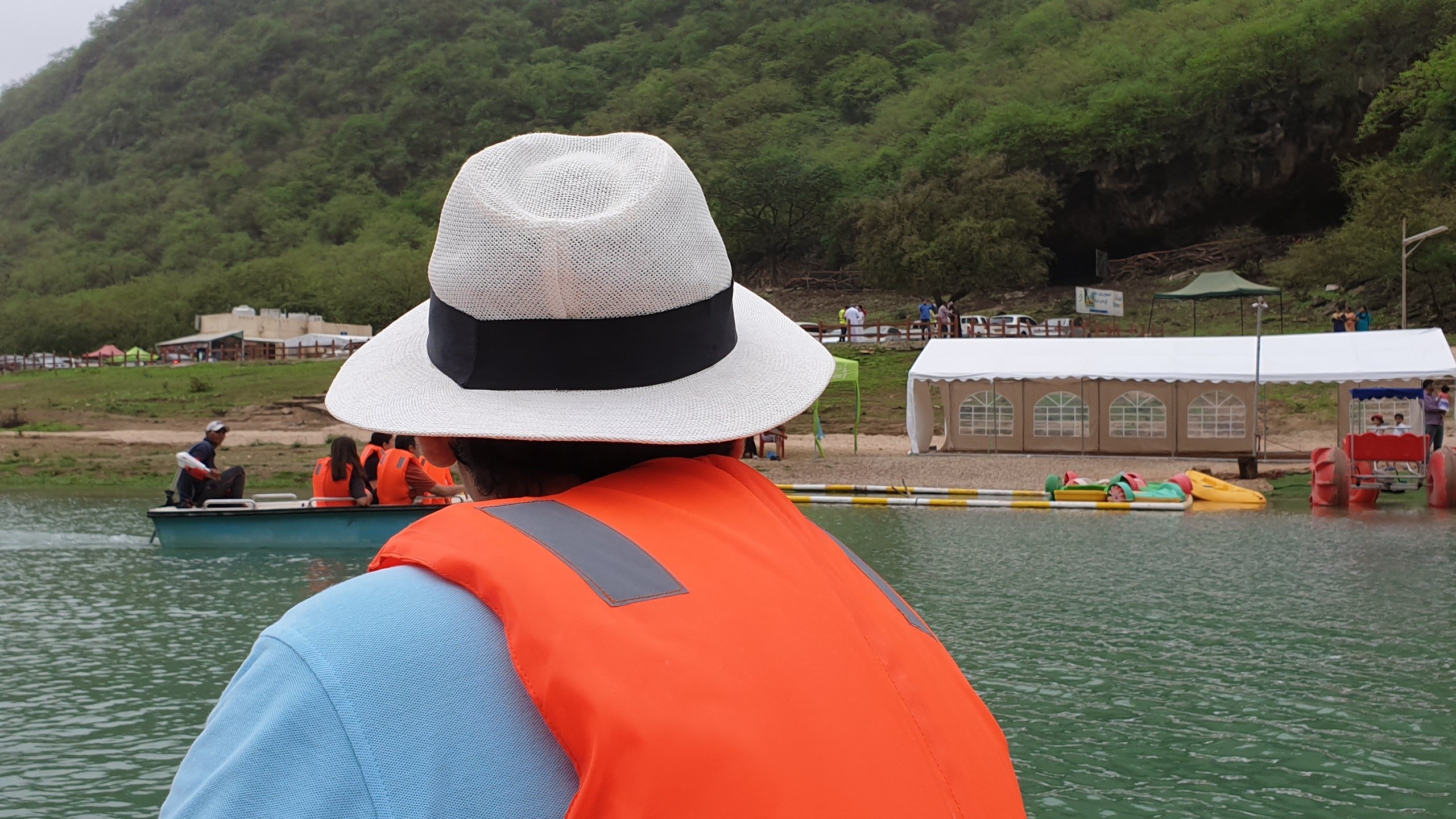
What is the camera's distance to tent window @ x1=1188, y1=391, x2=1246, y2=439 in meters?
28.6

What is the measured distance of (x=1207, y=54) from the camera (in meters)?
71.4

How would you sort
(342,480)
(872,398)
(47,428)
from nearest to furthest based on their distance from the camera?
(342,480) → (47,428) → (872,398)

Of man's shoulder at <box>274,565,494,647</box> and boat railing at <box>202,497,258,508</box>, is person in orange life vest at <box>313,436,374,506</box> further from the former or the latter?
man's shoulder at <box>274,565,494,647</box>

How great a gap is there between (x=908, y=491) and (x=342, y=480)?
10975 mm

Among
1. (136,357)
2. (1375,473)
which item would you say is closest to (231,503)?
(1375,473)

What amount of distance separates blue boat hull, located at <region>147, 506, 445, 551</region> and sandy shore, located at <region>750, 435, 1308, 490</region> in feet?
34.2

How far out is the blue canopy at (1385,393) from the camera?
2403 centimetres

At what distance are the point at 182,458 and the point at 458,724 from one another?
16740 millimetres

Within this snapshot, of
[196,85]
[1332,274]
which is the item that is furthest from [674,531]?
[196,85]

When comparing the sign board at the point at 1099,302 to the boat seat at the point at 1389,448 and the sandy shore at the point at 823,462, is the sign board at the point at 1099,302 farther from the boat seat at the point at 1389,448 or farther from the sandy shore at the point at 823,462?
the boat seat at the point at 1389,448

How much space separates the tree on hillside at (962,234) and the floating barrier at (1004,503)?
133 feet

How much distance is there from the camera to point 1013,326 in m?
53.3

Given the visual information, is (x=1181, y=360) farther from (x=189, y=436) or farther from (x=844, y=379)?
(x=189, y=436)

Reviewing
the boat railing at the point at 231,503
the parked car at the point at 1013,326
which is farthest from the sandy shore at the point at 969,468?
the parked car at the point at 1013,326
